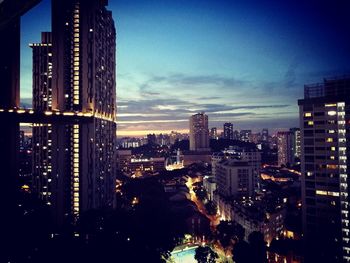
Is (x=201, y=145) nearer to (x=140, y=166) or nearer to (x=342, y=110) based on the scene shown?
(x=140, y=166)

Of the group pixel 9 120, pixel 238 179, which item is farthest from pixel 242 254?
pixel 238 179

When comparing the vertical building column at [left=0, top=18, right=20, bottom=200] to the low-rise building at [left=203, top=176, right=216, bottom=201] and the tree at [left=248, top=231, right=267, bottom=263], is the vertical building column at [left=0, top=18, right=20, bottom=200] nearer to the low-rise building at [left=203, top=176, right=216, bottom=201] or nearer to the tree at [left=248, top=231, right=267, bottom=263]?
the tree at [left=248, top=231, right=267, bottom=263]

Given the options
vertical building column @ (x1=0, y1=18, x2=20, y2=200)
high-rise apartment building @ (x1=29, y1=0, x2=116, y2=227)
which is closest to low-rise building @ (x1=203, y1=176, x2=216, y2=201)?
high-rise apartment building @ (x1=29, y1=0, x2=116, y2=227)

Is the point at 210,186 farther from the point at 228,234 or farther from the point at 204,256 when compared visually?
the point at 204,256

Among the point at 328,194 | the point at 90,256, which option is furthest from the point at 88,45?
the point at 328,194

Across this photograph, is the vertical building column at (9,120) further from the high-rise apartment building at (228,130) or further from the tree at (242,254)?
the high-rise apartment building at (228,130)

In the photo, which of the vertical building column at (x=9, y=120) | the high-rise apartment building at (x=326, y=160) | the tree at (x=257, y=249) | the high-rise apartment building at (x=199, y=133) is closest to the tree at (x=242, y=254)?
the tree at (x=257, y=249)
